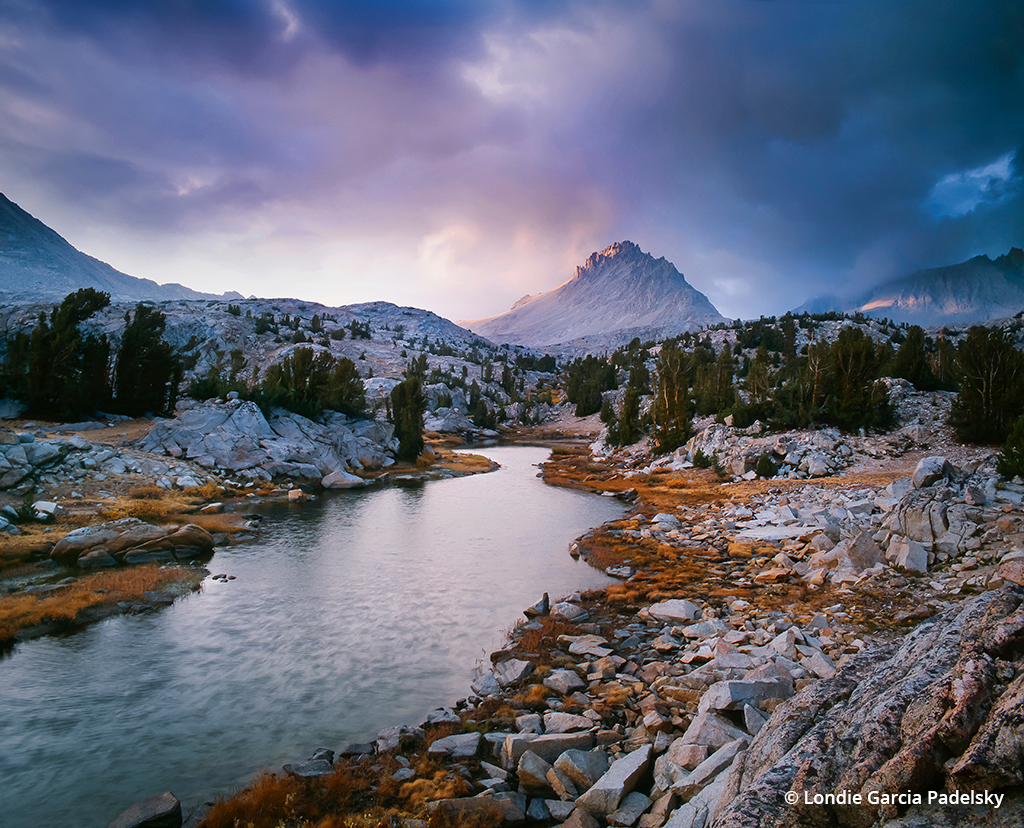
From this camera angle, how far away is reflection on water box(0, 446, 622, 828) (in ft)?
31.2

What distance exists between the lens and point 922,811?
11.0 ft

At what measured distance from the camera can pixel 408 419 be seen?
59.9 metres

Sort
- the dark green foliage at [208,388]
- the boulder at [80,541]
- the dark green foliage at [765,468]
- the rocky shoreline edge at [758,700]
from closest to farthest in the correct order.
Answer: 1. the rocky shoreline edge at [758,700]
2. the boulder at [80,541]
3. the dark green foliage at [765,468]
4. the dark green foliage at [208,388]

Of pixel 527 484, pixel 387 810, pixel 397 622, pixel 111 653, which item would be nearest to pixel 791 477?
pixel 527 484

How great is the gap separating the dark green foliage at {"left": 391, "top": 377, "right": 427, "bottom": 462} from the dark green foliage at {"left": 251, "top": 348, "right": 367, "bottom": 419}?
14.9 feet

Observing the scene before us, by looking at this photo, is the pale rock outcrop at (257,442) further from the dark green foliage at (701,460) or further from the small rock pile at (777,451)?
the small rock pile at (777,451)

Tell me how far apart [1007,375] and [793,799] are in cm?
3831

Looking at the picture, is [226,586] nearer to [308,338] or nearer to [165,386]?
[165,386]

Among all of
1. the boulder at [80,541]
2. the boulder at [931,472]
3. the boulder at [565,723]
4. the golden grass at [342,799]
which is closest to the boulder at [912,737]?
the boulder at [565,723]

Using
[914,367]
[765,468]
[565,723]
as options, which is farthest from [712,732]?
[914,367]

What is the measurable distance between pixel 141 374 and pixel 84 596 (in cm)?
3910

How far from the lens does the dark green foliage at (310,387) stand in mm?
51656

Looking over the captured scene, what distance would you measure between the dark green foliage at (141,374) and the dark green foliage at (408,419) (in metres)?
23.8

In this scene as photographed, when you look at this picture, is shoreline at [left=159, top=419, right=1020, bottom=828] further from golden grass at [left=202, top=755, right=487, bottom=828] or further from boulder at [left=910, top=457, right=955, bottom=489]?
boulder at [left=910, top=457, right=955, bottom=489]
